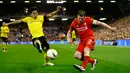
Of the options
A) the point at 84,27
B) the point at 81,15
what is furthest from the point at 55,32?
the point at 81,15

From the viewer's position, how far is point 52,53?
13.2 meters

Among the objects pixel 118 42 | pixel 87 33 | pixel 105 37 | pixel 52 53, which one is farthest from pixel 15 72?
pixel 105 37

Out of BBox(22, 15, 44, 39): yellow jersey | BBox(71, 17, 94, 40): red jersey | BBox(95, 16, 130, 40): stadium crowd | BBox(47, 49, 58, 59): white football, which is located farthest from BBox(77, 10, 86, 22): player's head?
BBox(95, 16, 130, 40): stadium crowd

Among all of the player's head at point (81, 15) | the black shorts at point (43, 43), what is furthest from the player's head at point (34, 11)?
the player's head at point (81, 15)

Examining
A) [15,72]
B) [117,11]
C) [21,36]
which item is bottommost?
[21,36]

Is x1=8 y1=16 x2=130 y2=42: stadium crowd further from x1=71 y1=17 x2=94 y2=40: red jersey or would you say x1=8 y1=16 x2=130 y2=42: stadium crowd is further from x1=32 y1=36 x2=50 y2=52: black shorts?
x1=71 y1=17 x2=94 y2=40: red jersey

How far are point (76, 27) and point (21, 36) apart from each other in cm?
6440

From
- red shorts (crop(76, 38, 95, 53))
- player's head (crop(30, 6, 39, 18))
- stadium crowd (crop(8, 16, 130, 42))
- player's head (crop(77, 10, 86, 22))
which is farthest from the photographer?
stadium crowd (crop(8, 16, 130, 42))

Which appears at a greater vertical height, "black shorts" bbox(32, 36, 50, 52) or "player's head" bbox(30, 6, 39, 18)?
"player's head" bbox(30, 6, 39, 18)

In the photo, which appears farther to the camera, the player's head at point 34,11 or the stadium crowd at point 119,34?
the stadium crowd at point 119,34

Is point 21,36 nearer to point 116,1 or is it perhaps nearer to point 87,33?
point 116,1

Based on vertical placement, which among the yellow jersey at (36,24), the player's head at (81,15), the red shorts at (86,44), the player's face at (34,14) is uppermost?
the player's head at (81,15)

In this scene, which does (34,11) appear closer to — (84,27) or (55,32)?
(84,27)

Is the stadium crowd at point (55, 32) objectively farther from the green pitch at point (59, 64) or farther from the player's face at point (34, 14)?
the player's face at point (34, 14)
